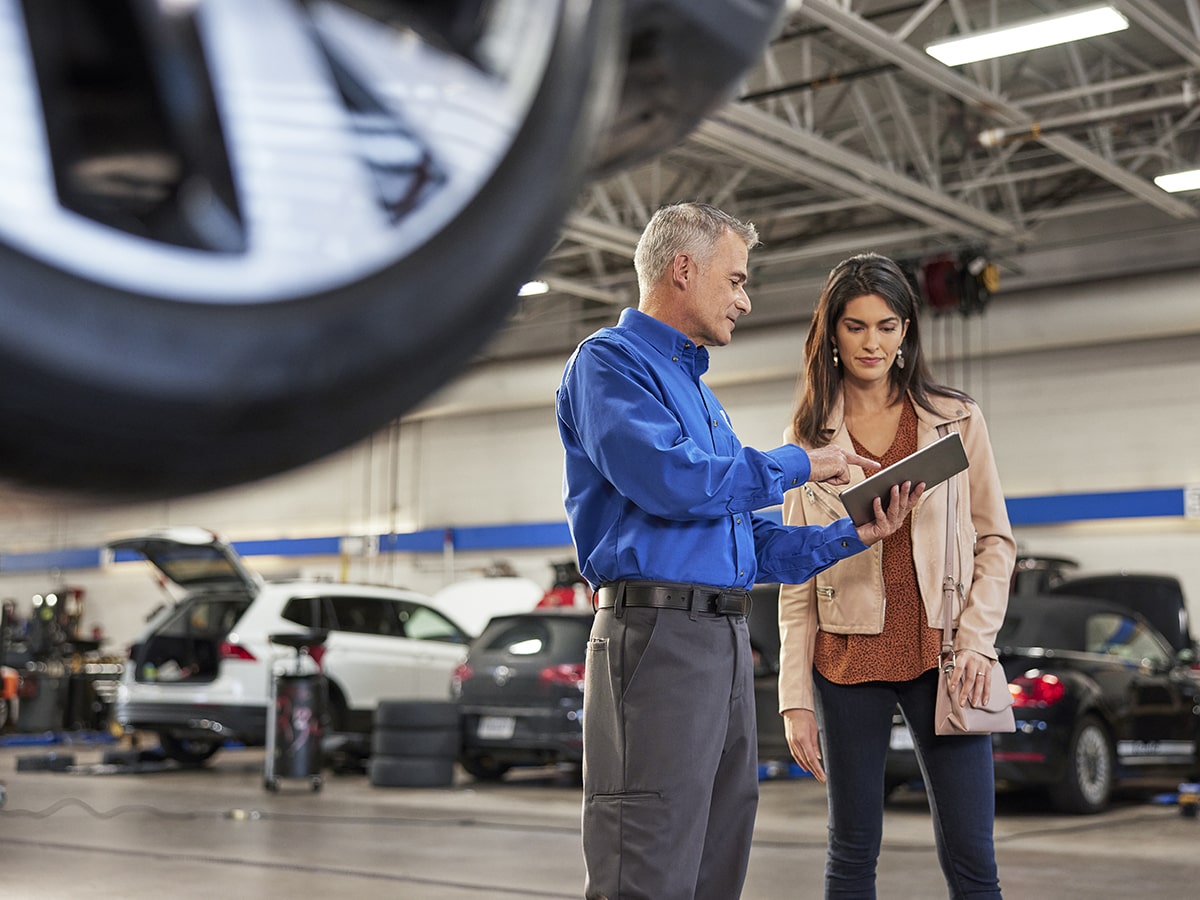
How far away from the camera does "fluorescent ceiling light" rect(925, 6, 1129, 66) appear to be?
372 inches

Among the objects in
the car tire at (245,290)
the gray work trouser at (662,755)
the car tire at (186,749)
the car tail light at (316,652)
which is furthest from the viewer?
the car tire at (186,749)

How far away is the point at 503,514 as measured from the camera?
1966 cm

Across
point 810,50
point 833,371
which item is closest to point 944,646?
point 833,371

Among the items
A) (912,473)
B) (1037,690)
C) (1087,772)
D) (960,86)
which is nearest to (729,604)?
(912,473)

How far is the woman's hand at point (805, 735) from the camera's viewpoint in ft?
9.48

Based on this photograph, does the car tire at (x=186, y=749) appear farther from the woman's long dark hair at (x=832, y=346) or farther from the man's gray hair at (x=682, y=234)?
the man's gray hair at (x=682, y=234)

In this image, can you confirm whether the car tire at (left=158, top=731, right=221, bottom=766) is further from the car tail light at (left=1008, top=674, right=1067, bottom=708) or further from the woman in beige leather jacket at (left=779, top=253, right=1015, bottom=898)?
the woman in beige leather jacket at (left=779, top=253, right=1015, bottom=898)

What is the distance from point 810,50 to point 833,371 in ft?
33.1

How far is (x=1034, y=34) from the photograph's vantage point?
9648 mm

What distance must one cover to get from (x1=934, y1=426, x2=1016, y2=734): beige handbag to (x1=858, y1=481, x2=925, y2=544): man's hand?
10.3 inches

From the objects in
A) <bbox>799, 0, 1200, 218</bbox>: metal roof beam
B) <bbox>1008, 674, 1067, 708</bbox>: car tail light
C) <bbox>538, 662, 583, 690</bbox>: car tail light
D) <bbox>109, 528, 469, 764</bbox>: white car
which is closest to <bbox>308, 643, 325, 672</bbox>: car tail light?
<bbox>109, 528, 469, 764</bbox>: white car

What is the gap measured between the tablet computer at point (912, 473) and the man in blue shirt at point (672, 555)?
1.1 inches

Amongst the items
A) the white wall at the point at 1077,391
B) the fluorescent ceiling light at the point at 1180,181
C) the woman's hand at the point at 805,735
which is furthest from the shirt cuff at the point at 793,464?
the fluorescent ceiling light at the point at 1180,181

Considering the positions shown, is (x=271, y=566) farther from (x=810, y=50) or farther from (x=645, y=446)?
(x=645, y=446)
